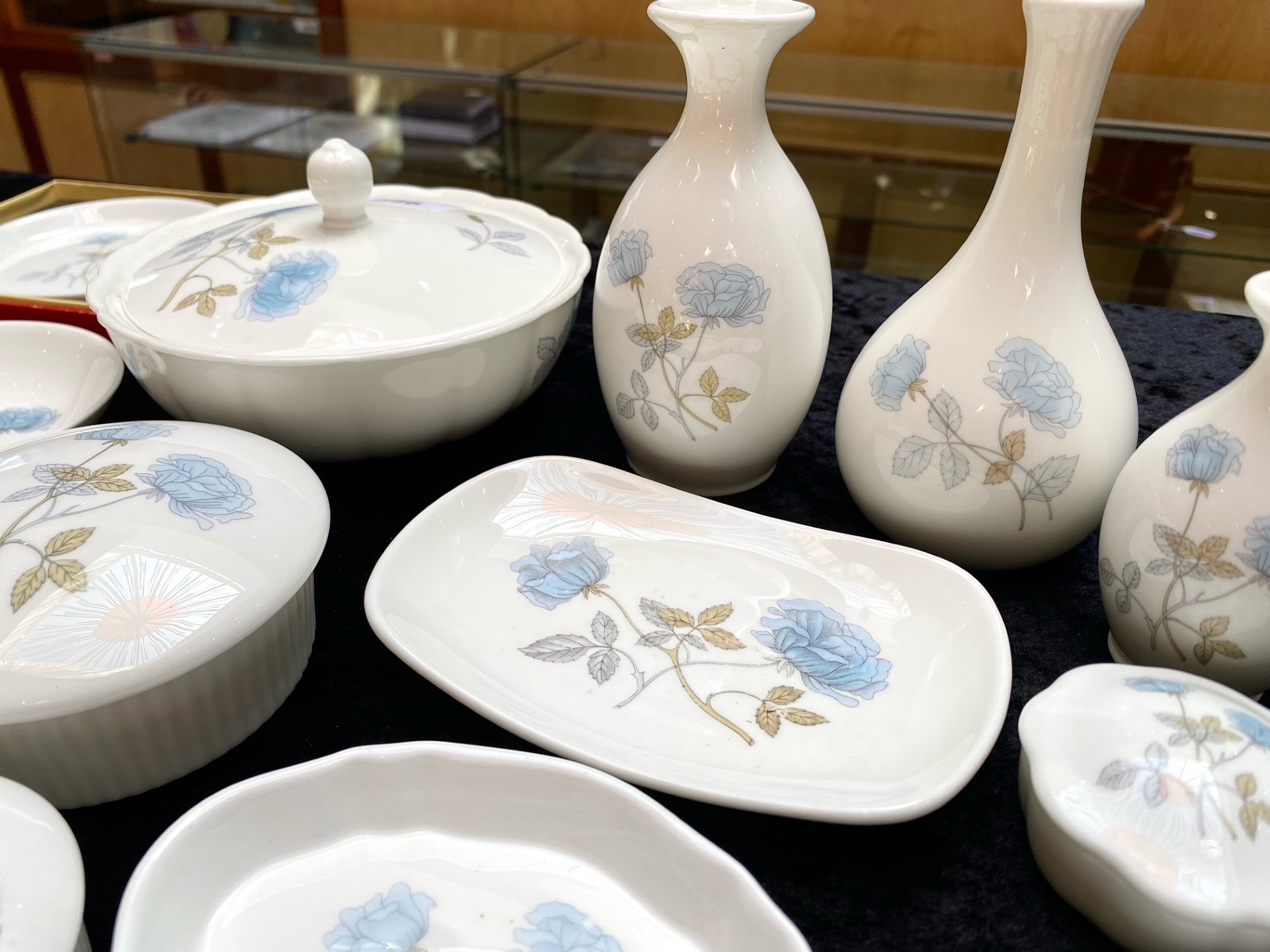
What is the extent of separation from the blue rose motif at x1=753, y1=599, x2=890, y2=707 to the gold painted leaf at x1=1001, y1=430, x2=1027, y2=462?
4.4 inches

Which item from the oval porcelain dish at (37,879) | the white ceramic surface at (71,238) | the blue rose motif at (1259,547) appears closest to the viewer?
the oval porcelain dish at (37,879)

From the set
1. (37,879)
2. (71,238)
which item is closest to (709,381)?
(37,879)

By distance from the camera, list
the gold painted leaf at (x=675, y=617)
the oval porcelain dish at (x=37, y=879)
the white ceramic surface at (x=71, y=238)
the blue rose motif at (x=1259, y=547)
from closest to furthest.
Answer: the oval porcelain dish at (x=37, y=879)
the blue rose motif at (x=1259, y=547)
the gold painted leaf at (x=675, y=617)
the white ceramic surface at (x=71, y=238)

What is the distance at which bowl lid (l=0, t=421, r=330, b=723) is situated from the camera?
34 cm

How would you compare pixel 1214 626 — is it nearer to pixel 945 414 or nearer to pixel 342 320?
pixel 945 414

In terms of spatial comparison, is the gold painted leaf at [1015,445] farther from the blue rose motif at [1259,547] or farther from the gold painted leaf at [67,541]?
the gold painted leaf at [67,541]

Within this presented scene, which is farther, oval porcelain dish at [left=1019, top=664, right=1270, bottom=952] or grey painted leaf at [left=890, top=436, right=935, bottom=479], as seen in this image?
grey painted leaf at [left=890, top=436, right=935, bottom=479]

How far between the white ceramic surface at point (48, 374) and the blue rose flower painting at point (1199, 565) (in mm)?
576

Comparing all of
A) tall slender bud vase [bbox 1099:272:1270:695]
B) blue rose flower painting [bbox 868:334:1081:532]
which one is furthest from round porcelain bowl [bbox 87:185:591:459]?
tall slender bud vase [bbox 1099:272:1270:695]

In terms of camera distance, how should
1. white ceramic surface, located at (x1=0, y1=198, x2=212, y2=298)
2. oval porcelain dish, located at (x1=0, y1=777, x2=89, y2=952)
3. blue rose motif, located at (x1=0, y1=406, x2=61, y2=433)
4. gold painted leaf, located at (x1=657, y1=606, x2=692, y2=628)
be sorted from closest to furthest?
oval porcelain dish, located at (x1=0, y1=777, x2=89, y2=952), gold painted leaf, located at (x1=657, y1=606, x2=692, y2=628), blue rose motif, located at (x1=0, y1=406, x2=61, y2=433), white ceramic surface, located at (x1=0, y1=198, x2=212, y2=298)

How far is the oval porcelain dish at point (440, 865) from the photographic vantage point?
331 mm

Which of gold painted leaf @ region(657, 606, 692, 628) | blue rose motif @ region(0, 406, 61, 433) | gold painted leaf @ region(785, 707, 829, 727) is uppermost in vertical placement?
blue rose motif @ region(0, 406, 61, 433)

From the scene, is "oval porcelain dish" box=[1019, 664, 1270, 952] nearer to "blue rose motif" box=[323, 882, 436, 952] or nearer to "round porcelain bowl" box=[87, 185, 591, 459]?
"blue rose motif" box=[323, 882, 436, 952]

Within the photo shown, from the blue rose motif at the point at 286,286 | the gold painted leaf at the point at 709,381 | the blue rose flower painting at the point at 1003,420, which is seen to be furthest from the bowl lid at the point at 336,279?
the blue rose flower painting at the point at 1003,420
